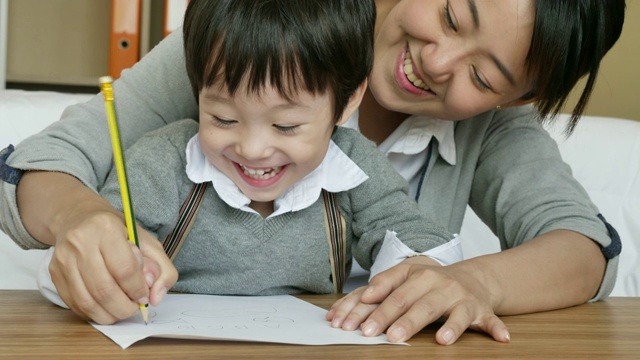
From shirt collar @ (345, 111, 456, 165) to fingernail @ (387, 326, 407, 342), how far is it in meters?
0.54

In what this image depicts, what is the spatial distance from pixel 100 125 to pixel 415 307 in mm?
509

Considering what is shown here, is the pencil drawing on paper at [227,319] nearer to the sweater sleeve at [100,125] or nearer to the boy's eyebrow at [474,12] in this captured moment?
the sweater sleeve at [100,125]

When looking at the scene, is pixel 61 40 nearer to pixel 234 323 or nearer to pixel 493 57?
pixel 493 57

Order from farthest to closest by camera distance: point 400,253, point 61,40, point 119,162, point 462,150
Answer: point 61,40 < point 462,150 < point 400,253 < point 119,162

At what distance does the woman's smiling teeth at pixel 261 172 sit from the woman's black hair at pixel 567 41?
398 millimetres

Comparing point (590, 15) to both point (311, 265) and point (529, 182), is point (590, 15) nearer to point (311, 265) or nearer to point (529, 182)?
point (529, 182)

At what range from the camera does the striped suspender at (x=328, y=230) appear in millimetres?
1134

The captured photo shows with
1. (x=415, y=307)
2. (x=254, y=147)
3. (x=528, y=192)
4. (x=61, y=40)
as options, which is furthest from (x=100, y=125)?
(x=61, y=40)

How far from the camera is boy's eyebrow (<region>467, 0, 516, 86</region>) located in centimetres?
122

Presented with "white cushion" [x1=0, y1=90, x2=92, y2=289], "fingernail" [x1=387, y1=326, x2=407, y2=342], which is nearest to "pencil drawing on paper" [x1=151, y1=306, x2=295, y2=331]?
"fingernail" [x1=387, y1=326, x2=407, y2=342]

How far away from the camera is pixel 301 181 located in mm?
1156

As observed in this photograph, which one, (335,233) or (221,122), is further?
(335,233)

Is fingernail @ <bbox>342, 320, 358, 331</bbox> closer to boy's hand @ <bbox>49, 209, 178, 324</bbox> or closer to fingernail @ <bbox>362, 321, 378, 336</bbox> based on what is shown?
fingernail @ <bbox>362, 321, 378, 336</bbox>

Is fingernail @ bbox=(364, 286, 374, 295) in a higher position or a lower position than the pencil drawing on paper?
higher
